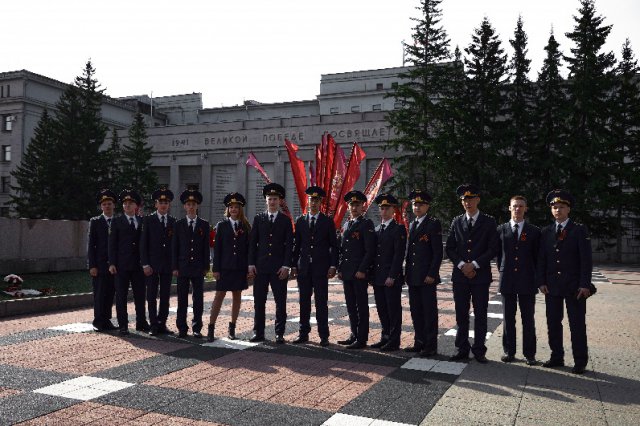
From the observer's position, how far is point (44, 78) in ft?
184

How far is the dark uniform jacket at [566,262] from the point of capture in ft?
21.8

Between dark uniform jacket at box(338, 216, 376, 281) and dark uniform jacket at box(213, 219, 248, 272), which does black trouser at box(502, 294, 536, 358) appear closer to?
dark uniform jacket at box(338, 216, 376, 281)

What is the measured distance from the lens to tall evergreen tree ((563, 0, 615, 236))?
33.9 metres

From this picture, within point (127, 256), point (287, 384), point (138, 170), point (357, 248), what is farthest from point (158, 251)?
point (138, 170)

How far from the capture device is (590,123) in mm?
35094

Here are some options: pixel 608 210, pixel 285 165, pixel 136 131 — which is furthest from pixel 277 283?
pixel 136 131

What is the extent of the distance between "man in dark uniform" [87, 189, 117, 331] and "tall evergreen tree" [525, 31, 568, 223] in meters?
30.3

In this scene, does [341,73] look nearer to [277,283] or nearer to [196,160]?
[196,160]

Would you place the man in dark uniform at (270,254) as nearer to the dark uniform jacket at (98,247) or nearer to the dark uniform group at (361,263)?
the dark uniform group at (361,263)

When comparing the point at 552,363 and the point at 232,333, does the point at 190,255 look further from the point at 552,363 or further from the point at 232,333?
the point at 552,363

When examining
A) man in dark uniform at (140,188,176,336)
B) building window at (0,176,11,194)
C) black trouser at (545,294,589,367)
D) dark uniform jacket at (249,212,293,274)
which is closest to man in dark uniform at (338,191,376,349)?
dark uniform jacket at (249,212,293,274)

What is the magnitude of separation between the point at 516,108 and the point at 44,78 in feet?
146

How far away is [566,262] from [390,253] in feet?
7.30

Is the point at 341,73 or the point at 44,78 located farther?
the point at 341,73
